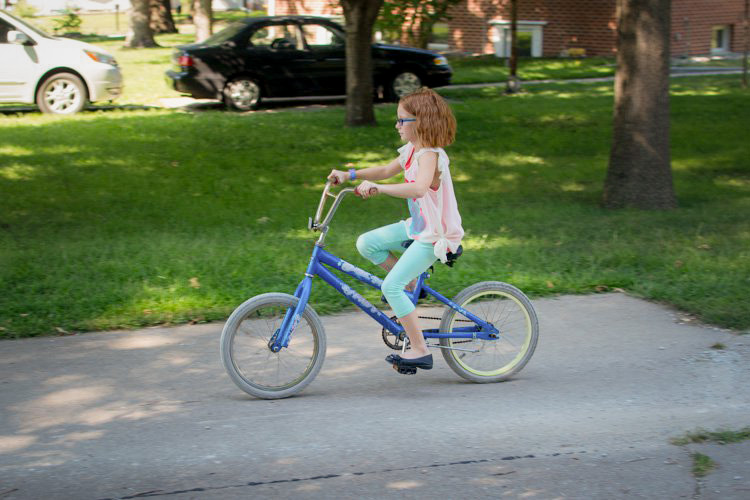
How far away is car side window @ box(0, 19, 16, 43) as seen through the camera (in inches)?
582

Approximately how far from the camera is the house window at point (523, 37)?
27984 millimetres

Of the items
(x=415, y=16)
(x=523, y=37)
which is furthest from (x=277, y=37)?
(x=523, y=37)

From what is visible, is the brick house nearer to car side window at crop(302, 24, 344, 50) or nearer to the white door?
car side window at crop(302, 24, 344, 50)

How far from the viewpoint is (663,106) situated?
11.0 m

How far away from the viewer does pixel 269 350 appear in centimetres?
536

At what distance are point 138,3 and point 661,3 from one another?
24340mm

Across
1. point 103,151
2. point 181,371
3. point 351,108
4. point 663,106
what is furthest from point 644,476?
point 351,108

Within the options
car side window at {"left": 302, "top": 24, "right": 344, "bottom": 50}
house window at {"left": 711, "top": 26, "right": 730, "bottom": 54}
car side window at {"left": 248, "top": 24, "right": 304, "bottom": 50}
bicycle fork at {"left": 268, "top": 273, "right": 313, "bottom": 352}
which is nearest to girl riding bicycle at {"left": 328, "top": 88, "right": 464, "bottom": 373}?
bicycle fork at {"left": 268, "top": 273, "right": 313, "bottom": 352}

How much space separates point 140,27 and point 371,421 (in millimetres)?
28772

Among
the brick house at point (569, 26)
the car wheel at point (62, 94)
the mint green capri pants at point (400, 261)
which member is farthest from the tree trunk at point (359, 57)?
the brick house at point (569, 26)

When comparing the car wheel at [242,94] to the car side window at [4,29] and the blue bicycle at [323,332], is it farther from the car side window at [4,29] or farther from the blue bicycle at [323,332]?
the blue bicycle at [323,332]

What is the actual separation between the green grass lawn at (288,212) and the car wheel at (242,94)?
734 mm

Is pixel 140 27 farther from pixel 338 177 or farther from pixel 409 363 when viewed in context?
pixel 409 363

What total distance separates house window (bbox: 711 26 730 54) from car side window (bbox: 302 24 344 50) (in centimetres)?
1714
